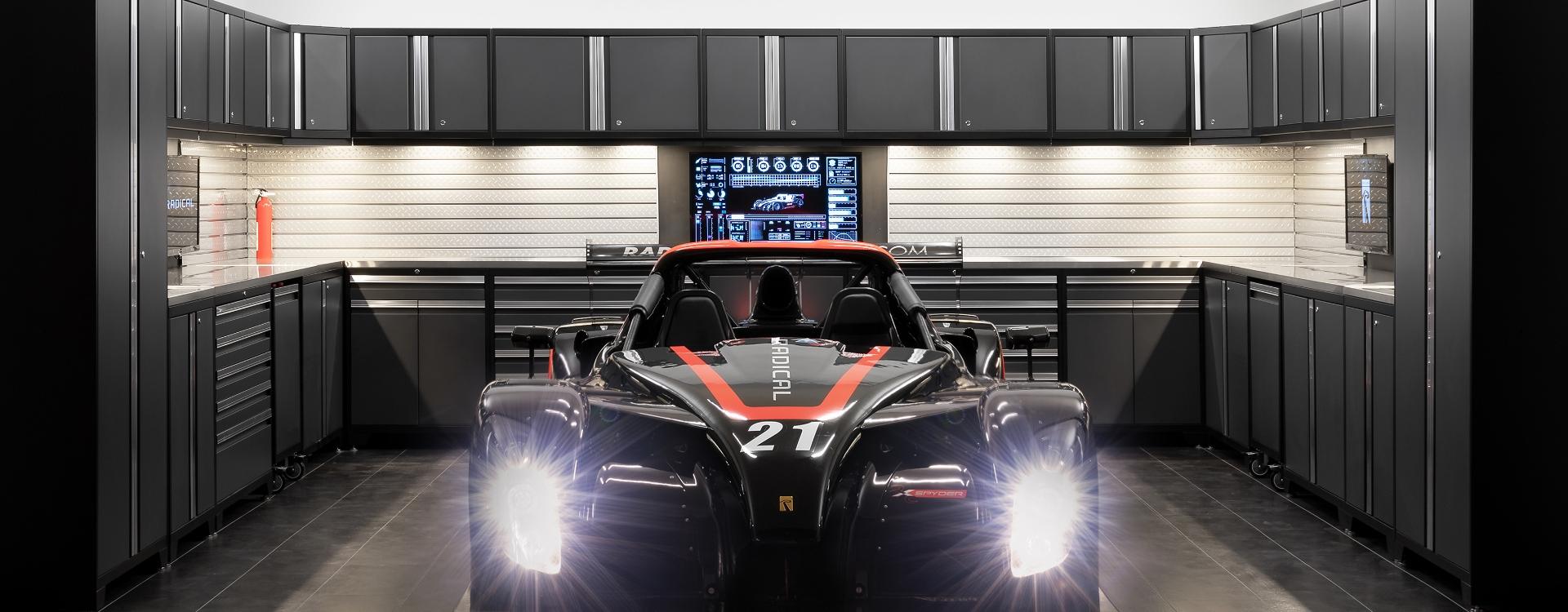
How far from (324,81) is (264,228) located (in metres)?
0.96

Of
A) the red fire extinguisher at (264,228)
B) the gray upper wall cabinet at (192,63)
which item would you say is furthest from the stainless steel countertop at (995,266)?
the gray upper wall cabinet at (192,63)

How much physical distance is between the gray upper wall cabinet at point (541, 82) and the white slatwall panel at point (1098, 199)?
Result: 73.2 inches

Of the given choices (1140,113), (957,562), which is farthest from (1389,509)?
(1140,113)

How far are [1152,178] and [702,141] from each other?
2.66m

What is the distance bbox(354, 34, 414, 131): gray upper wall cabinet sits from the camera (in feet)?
23.9

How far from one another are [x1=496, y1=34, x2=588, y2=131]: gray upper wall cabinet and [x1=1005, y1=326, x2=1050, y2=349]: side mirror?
3.66 metres

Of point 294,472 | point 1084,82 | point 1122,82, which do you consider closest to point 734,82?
point 1084,82

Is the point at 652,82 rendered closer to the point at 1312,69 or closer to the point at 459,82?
the point at 459,82

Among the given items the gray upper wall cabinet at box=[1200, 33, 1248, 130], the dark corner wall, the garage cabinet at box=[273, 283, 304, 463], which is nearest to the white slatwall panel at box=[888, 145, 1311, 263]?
the dark corner wall

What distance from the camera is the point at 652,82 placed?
738cm

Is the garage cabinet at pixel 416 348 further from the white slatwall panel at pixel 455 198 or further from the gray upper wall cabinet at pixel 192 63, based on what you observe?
the gray upper wall cabinet at pixel 192 63

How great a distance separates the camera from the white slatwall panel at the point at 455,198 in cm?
768

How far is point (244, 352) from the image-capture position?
18.2ft

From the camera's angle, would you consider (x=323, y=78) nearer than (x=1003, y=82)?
Yes
